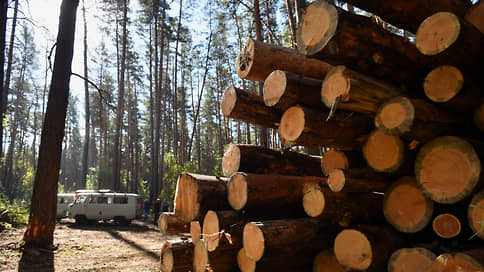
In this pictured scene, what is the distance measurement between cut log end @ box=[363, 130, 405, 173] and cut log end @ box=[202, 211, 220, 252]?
1.65 meters

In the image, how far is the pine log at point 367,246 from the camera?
2.49 metres

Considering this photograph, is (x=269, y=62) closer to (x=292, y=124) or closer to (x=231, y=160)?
(x=292, y=124)

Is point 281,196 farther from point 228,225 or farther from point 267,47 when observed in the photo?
point 267,47

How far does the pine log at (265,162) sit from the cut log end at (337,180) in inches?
42.3

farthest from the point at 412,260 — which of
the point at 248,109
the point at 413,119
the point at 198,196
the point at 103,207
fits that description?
the point at 103,207

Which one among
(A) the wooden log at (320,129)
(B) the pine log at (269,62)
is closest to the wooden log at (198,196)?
(A) the wooden log at (320,129)

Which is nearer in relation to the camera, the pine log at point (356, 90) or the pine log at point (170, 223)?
the pine log at point (356, 90)

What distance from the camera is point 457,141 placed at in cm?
227

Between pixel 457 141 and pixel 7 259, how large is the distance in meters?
8.31

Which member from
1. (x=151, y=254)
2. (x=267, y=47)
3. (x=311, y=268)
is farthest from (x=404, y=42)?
(x=151, y=254)

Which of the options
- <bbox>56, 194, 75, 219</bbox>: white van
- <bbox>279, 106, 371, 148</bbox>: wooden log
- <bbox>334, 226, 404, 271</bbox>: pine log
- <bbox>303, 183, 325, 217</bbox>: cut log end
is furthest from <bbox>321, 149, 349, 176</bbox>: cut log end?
<bbox>56, 194, 75, 219</bbox>: white van

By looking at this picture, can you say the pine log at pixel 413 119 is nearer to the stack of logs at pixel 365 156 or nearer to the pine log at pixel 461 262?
the stack of logs at pixel 365 156

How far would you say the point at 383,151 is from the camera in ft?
9.04

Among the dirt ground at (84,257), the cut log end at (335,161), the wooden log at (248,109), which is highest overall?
the wooden log at (248,109)
